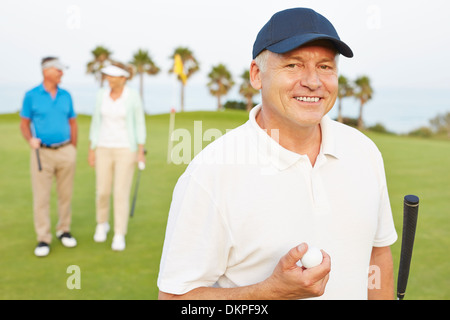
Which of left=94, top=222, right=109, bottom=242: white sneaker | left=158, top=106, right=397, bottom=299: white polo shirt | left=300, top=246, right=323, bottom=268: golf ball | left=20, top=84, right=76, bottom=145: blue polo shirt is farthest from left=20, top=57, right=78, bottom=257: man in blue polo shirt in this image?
left=300, top=246, right=323, bottom=268: golf ball

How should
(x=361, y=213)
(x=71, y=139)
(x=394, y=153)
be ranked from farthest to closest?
(x=394, y=153)
(x=71, y=139)
(x=361, y=213)

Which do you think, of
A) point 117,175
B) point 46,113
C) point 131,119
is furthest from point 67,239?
point 131,119

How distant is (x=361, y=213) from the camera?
1812 millimetres

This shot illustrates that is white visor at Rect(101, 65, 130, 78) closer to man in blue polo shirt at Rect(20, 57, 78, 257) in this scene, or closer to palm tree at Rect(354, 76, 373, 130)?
man in blue polo shirt at Rect(20, 57, 78, 257)

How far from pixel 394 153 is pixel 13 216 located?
40.2ft

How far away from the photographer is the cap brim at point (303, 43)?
1649 mm

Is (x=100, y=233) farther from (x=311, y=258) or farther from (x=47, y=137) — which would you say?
(x=311, y=258)

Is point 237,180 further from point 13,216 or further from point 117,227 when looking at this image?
point 13,216

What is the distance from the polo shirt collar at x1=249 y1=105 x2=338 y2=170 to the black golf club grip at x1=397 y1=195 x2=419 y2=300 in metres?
0.37

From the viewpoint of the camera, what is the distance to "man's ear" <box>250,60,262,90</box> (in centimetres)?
186

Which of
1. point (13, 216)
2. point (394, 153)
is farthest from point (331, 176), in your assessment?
point (394, 153)

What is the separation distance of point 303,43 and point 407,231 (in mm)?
898

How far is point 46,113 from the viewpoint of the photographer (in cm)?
550

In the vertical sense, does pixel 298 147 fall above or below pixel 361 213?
above
